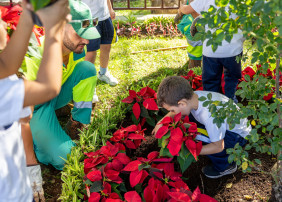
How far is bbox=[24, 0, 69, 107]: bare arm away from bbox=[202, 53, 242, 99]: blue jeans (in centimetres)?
190

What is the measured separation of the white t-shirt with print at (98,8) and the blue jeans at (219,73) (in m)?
1.30

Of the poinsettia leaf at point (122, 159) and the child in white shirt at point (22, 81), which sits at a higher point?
the child in white shirt at point (22, 81)

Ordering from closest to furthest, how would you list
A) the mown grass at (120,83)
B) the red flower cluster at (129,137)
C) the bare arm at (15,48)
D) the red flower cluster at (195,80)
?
the bare arm at (15,48)
the mown grass at (120,83)
the red flower cluster at (129,137)
the red flower cluster at (195,80)

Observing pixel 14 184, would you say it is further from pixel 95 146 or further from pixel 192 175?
pixel 192 175

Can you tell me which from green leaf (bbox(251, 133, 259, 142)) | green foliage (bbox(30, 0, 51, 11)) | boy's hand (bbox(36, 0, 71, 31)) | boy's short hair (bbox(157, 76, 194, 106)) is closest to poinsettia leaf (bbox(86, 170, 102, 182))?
boy's short hair (bbox(157, 76, 194, 106))

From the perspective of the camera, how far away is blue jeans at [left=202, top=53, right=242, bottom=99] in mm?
2561

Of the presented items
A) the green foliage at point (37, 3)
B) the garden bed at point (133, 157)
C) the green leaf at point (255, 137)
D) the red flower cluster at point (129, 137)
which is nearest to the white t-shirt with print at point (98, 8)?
the garden bed at point (133, 157)

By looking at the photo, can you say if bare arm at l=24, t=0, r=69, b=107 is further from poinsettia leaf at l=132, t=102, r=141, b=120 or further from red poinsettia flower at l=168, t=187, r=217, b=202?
poinsettia leaf at l=132, t=102, r=141, b=120

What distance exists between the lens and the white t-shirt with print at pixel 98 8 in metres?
3.24

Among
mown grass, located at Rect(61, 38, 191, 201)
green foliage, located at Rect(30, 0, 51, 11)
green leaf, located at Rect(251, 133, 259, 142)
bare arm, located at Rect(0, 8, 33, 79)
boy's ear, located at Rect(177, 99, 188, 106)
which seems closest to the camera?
green foliage, located at Rect(30, 0, 51, 11)

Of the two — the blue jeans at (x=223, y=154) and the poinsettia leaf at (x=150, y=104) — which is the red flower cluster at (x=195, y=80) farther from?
the blue jeans at (x=223, y=154)

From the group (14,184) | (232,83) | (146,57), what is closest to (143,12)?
(146,57)

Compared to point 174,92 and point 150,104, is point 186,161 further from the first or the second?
point 150,104

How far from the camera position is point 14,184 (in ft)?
4.04
